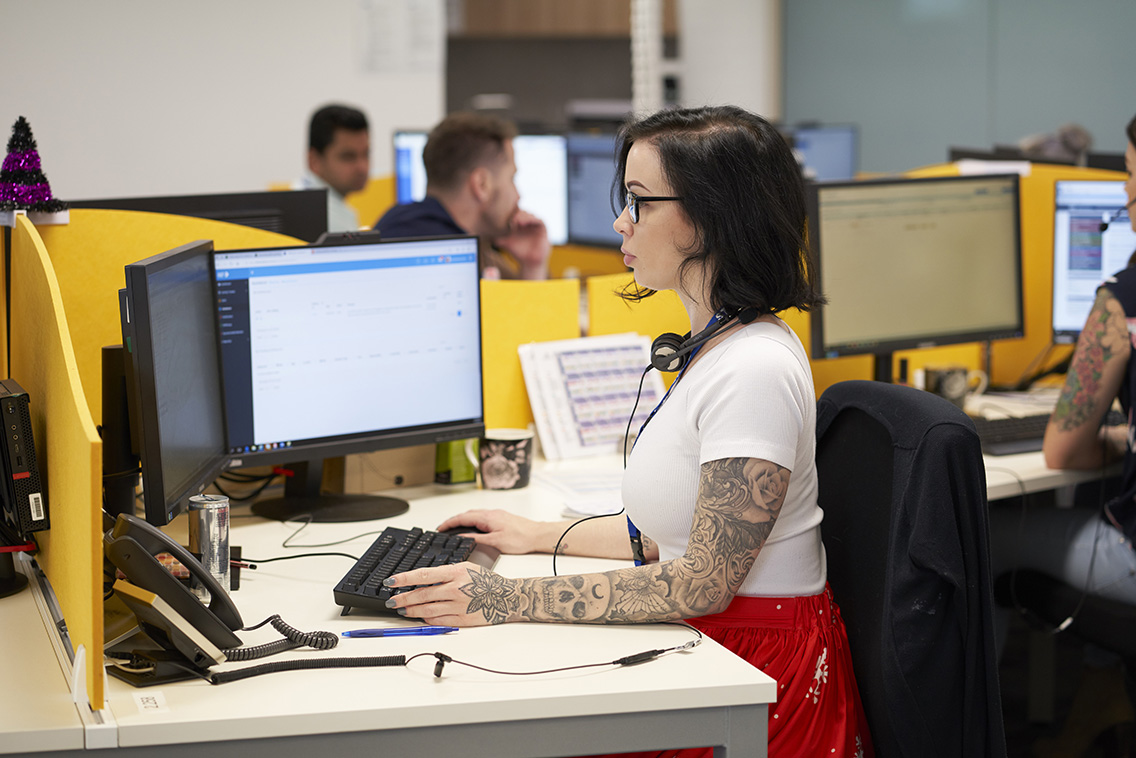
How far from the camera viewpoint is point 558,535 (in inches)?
61.6

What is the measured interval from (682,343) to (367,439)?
0.63 m

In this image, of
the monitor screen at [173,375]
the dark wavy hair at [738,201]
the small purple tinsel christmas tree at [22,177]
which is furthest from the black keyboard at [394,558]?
the small purple tinsel christmas tree at [22,177]

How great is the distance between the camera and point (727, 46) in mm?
6695

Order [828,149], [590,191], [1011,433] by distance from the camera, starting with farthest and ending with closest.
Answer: [828,149]
[590,191]
[1011,433]

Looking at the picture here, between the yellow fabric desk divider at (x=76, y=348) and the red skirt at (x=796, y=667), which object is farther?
the red skirt at (x=796, y=667)

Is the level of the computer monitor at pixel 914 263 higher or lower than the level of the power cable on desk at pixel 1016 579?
higher

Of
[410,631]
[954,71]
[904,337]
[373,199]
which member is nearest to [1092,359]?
[904,337]

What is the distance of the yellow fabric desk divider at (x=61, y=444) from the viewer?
1.00 m

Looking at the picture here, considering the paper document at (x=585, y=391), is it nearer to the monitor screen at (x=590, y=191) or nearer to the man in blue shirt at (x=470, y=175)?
the man in blue shirt at (x=470, y=175)

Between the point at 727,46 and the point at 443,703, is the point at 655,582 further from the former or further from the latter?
the point at 727,46

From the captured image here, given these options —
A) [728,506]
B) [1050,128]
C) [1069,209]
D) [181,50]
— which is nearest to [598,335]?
[728,506]

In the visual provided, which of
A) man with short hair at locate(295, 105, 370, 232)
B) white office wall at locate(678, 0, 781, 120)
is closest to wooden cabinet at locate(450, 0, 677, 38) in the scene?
white office wall at locate(678, 0, 781, 120)

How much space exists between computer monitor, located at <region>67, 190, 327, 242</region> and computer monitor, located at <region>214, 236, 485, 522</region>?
0.43 meters

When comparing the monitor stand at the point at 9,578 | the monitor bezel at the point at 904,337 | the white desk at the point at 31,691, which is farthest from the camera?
the monitor bezel at the point at 904,337
